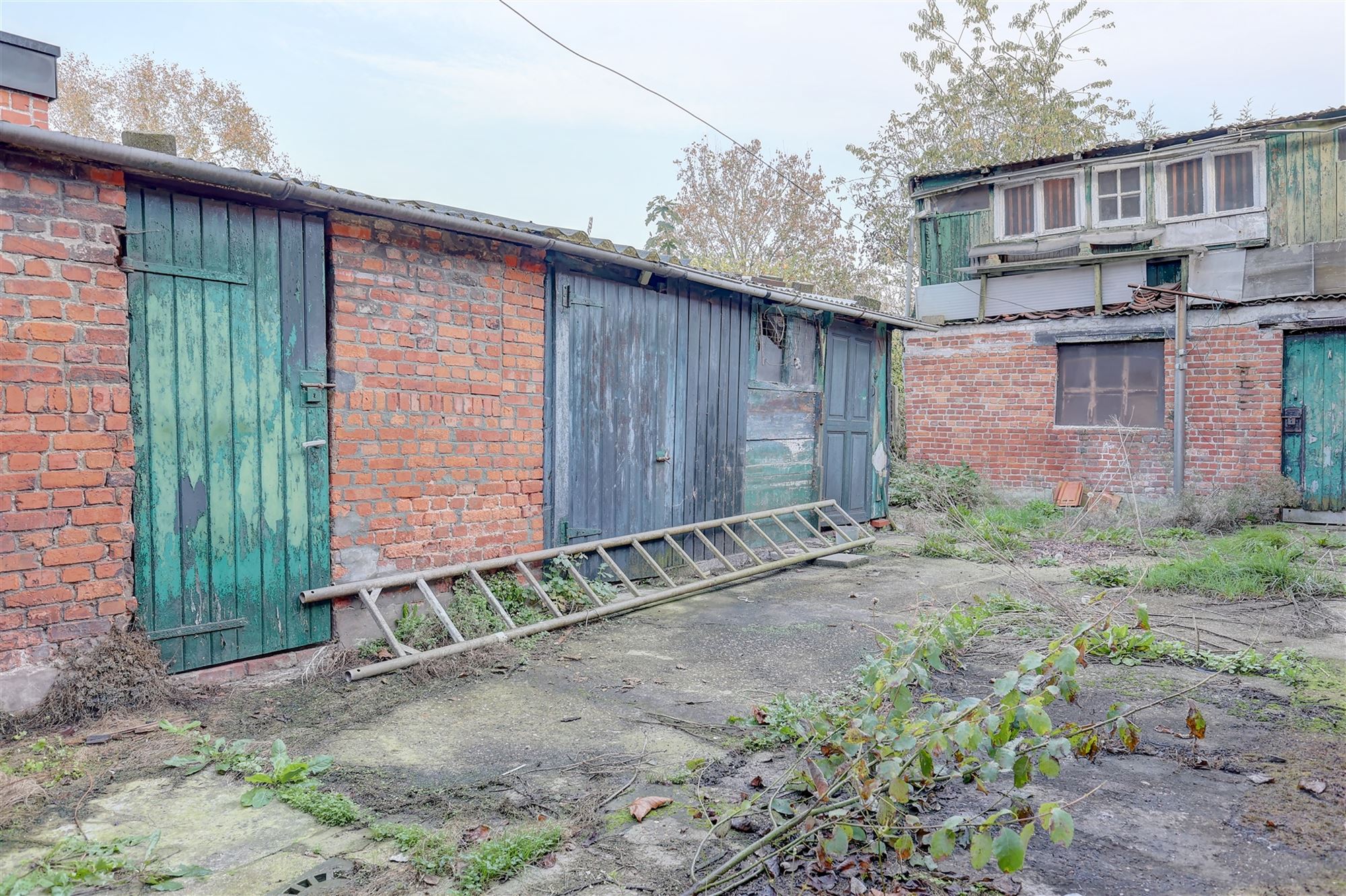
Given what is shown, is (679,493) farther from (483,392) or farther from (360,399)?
(360,399)

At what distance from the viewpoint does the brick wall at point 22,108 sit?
13.5ft

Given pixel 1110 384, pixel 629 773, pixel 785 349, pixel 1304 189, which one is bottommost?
pixel 629 773

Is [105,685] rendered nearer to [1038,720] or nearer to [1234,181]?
[1038,720]

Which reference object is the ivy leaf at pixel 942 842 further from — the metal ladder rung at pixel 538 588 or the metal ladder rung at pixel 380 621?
the metal ladder rung at pixel 538 588

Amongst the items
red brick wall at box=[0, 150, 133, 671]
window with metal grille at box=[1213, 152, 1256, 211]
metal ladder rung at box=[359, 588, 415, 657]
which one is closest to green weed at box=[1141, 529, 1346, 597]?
metal ladder rung at box=[359, 588, 415, 657]

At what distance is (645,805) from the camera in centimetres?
293

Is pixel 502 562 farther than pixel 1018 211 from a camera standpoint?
No

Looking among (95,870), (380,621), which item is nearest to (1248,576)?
(380,621)

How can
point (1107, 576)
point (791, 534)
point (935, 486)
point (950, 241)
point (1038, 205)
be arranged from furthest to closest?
point (950, 241) → point (1038, 205) → point (935, 486) → point (791, 534) → point (1107, 576)

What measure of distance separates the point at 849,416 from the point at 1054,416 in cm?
432

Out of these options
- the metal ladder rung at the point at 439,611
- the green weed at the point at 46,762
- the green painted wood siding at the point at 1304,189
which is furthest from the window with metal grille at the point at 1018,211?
the green weed at the point at 46,762

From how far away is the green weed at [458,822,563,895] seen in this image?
97.3 inches

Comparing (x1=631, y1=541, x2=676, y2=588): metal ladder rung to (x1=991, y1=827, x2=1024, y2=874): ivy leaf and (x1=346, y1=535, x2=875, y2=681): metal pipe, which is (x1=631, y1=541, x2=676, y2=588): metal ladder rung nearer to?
(x1=346, y1=535, x2=875, y2=681): metal pipe

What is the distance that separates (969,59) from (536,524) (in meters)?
19.9
